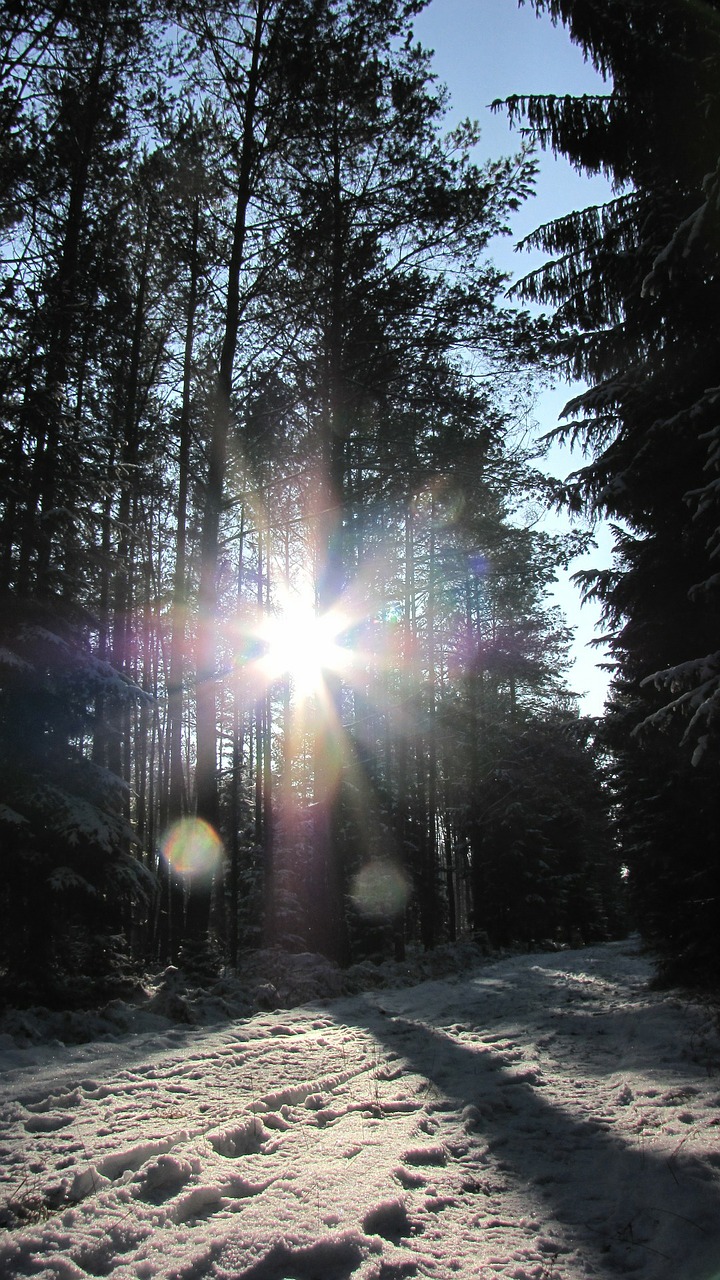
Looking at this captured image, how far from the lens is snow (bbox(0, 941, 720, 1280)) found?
2533mm

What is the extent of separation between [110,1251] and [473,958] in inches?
594

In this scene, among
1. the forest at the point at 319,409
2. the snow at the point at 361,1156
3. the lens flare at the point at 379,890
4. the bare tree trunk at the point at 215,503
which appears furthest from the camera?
the lens flare at the point at 379,890

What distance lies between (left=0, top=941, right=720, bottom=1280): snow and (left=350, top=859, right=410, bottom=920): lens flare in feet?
48.6

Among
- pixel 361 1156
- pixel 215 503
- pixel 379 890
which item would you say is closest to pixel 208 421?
pixel 215 503

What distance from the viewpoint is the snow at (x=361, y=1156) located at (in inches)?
99.7

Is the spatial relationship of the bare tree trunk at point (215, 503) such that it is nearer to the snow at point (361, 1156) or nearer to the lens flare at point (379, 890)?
the snow at point (361, 1156)

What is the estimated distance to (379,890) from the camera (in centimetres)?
2148

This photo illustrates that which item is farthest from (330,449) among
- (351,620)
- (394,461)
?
(351,620)

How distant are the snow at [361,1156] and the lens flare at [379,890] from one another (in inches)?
584

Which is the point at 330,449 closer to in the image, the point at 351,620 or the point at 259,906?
the point at 351,620

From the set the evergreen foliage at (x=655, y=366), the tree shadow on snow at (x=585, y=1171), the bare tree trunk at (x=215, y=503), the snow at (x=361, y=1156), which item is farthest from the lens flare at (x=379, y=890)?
the tree shadow on snow at (x=585, y=1171)

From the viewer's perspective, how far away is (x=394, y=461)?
12297 mm

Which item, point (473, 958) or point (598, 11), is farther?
point (473, 958)

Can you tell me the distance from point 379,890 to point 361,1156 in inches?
740
